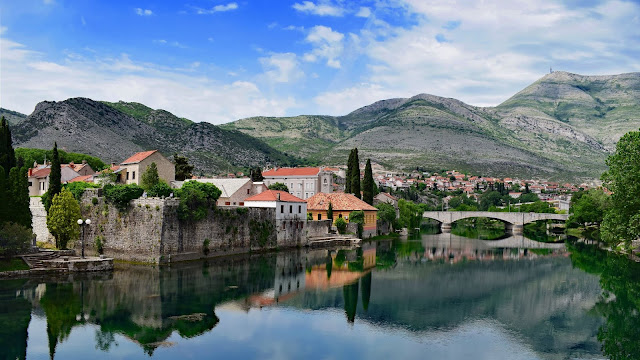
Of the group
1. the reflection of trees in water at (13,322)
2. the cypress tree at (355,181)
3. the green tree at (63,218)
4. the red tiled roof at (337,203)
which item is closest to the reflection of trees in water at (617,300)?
the reflection of trees in water at (13,322)

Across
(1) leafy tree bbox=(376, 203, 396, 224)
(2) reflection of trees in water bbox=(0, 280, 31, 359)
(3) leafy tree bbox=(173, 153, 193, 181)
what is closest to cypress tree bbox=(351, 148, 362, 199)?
(1) leafy tree bbox=(376, 203, 396, 224)

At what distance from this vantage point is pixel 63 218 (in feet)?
123

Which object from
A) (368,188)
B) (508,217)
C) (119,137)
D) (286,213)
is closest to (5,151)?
(286,213)

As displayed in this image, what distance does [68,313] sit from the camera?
24.3 metres

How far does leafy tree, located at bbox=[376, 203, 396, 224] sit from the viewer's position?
7566 cm

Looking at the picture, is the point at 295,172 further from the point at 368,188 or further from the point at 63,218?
the point at 63,218

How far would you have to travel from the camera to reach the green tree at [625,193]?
→ 45969 mm

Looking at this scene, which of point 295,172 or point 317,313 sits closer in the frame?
point 317,313

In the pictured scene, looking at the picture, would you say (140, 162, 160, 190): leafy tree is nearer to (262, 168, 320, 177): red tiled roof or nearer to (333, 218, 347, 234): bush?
(333, 218, 347, 234): bush

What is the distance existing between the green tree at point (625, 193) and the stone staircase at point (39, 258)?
148 ft

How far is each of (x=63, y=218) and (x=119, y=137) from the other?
128 m

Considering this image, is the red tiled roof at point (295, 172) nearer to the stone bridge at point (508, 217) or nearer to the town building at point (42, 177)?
the stone bridge at point (508, 217)

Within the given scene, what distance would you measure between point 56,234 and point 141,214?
5996 mm

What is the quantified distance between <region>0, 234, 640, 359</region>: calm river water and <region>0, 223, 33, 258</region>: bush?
8.81 feet
